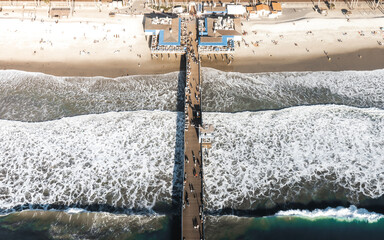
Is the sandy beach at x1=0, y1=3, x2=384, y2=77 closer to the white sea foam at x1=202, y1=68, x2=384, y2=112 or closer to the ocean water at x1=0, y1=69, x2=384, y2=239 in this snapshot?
the white sea foam at x1=202, y1=68, x2=384, y2=112

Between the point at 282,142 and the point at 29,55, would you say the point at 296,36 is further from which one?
the point at 29,55

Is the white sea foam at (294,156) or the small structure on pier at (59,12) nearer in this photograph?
the white sea foam at (294,156)

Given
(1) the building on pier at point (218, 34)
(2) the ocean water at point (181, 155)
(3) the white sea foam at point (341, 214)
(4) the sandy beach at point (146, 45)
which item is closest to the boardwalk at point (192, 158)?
(2) the ocean water at point (181, 155)

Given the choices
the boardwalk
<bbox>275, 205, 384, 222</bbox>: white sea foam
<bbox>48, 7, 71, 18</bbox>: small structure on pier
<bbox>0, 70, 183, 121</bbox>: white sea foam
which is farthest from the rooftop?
<bbox>275, 205, 384, 222</bbox>: white sea foam

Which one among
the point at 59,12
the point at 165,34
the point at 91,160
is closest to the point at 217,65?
the point at 165,34

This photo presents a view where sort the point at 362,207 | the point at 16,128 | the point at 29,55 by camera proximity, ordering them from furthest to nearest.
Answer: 1. the point at 29,55
2. the point at 16,128
3. the point at 362,207

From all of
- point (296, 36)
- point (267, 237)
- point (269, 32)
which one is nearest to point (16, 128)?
point (267, 237)

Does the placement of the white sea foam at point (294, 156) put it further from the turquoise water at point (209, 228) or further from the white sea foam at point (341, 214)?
the turquoise water at point (209, 228)
